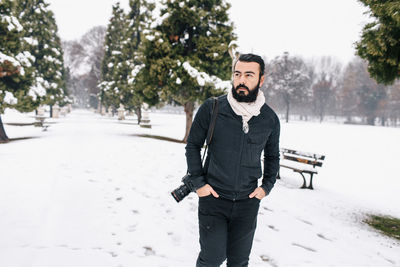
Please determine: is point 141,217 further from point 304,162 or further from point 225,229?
point 304,162

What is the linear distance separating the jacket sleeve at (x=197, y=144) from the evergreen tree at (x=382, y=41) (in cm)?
403

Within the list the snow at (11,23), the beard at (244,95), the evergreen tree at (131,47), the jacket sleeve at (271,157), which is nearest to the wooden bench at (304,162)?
the jacket sleeve at (271,157)

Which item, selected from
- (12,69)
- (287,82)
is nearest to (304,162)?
(12,69)

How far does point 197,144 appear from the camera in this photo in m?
2.05

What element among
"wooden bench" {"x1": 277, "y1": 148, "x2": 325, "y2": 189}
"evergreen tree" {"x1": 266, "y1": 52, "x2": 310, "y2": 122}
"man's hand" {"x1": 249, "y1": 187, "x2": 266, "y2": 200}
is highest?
"evergreen tree" {"x1": 266, "y1": 52, "x2": 310, "y2": 122}

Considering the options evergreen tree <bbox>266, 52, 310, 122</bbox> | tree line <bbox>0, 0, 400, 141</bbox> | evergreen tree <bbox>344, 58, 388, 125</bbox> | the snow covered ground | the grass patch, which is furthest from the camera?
evergreen tree <bbox>344, 58, 388, 125</bbox>

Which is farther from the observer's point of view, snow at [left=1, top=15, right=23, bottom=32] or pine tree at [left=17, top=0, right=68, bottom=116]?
pine tree at [left=17, top=0, right=68, bottom=116]

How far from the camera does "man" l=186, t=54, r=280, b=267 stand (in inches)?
78.9

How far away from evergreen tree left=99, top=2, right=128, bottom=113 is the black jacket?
2587 centimetres

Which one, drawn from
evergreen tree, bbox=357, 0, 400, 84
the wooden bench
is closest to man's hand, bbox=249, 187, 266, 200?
evergreen tree, bbox=357, 0, 400, 84

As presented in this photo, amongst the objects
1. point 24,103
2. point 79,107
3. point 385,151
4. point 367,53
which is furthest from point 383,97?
point 79,107

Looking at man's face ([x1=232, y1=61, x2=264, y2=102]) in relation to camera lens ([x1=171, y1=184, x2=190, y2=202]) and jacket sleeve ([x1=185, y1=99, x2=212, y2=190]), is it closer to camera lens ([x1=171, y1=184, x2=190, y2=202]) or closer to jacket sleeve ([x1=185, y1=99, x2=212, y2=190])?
jacket sleeve ([x1=185, y1=99, x2=212, y2=190])

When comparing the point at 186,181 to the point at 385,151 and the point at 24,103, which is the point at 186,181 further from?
the point at 385,151

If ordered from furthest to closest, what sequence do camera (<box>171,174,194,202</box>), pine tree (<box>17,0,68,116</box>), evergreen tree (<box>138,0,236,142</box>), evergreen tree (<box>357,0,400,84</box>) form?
pine tree (<box>17,0,68,116</box>), evergreen tree (<box>138,0,236,142</box>), evergreen tree (<box>357,0,400,84</box>), camera (<box>171,174,194,202</box>)
